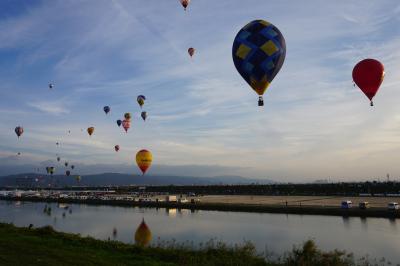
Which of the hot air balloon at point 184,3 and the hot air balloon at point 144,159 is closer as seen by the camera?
the hot air balloon at point 184,3

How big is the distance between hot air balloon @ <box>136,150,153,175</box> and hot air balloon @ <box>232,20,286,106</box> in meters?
33.1

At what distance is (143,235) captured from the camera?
124 ft

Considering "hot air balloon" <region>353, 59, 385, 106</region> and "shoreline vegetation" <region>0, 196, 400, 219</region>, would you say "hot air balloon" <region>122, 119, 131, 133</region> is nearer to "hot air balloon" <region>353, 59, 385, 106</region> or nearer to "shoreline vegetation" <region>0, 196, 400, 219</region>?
"shoreline vegetation" <region>0, 196, 400, 219</region>

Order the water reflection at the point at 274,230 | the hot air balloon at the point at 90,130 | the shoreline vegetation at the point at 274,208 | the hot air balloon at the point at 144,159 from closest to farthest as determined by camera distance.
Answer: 1. the water reflection at the point at 274,230
2. the shoreline vegetation at the point at 274,208
3. the hot air balloon at the point at 144,159
4. the hot air balloon at the point at 90,130

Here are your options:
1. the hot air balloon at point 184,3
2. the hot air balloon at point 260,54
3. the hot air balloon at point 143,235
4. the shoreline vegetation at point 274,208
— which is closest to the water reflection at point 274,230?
the hot air balloon at point 143,235

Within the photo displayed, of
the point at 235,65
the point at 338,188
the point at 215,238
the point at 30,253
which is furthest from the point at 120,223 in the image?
the point at 338,188

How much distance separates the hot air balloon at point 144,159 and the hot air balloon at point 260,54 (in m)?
33.1

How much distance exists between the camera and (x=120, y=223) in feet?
157

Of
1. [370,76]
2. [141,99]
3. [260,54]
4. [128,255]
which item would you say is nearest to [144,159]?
[141,99]

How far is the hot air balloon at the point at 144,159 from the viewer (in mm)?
57469

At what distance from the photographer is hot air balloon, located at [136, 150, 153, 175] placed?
57469mm

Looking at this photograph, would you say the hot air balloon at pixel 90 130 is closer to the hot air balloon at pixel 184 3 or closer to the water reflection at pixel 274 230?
the water reflection at pixel 274 230

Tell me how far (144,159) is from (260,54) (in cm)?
3488

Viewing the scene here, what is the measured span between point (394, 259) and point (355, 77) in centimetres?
1284
